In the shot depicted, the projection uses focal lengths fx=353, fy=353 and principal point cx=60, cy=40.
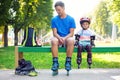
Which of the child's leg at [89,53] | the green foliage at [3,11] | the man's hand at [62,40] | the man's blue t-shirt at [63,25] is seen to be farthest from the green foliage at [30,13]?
the man's hand at [62,40]

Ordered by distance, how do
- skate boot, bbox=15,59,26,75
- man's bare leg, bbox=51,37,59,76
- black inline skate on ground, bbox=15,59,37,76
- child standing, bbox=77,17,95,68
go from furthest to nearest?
child standing, bbox=77,17,95,68 < skate boot, bbox=15,59,26,75 < black inline skate on ground, bbox=15,59,37,76 < man's bare leg, bbox=51,37,59,76

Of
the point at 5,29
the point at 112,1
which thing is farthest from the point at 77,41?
the point at 5,29

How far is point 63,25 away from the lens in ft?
25.4

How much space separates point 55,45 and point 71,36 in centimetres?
45

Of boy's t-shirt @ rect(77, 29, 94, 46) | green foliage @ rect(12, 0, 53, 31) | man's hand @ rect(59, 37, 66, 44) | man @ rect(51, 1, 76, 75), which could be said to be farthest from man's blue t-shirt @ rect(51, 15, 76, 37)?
green foliage @ rect(12, 0, 53, 31)

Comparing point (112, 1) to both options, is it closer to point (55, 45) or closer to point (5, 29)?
point (5, 29)

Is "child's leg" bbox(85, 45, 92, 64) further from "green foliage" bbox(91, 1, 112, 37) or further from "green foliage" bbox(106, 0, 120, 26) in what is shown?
"green foliage" bbox(91, 1, 112, 37)

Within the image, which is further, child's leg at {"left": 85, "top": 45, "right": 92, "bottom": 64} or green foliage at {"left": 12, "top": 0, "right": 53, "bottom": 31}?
green foliage at {"left": 12, "top": 0, "right": 53, "bottom": 31}

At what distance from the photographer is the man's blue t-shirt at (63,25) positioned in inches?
303

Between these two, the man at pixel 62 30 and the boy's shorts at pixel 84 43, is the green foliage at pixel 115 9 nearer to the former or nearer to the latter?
the boy's shorts at pixel 84 43

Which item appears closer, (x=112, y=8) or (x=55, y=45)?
(x=55, y=45)

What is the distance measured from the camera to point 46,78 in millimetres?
6984

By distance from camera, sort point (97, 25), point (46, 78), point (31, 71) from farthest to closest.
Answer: point (97, 25) → point (31, 71) → point (46, 78)

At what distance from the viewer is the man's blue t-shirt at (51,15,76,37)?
7.70m
